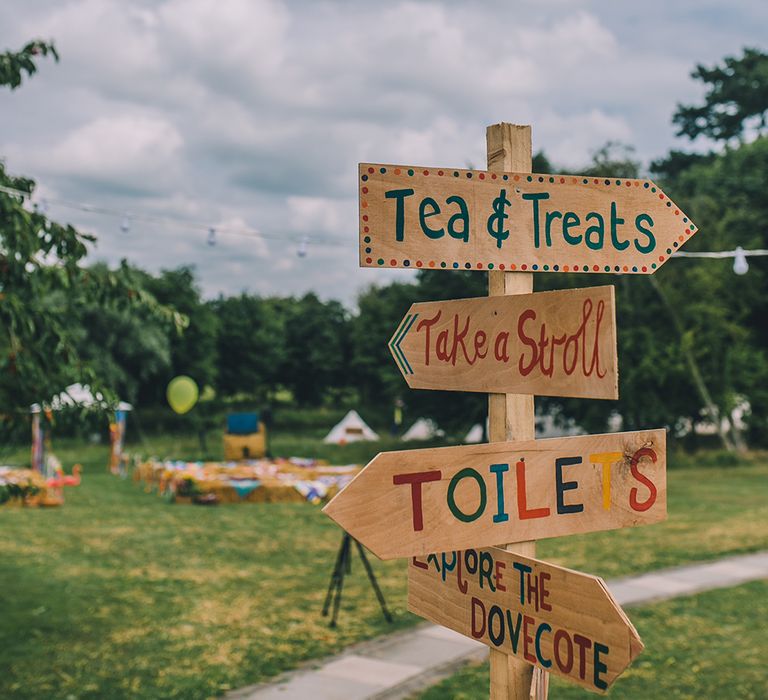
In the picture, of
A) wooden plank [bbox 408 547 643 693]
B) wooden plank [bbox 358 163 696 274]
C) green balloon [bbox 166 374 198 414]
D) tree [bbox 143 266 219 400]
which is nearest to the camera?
wooden plank [bbox 408 547 643 693]

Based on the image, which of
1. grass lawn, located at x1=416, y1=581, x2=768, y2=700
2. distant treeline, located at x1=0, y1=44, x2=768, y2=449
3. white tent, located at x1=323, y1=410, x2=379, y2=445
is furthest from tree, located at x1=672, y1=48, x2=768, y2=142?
grass lawn, located at x1=416, y1=581, x2=768, y2=700

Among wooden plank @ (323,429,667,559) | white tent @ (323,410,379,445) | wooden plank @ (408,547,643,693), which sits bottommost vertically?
white tent @ (323,410,379,445)

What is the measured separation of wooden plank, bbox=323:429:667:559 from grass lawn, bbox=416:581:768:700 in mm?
Answer: 4245

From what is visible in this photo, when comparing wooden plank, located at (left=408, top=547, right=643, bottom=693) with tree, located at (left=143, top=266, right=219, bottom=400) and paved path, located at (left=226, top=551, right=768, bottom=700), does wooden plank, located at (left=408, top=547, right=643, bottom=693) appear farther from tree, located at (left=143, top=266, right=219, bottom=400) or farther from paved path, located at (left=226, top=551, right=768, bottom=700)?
tree, located at (left=143, top=266, right=219, bottom=400)

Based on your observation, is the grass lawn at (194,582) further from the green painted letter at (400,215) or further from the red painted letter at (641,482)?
the red painted letter at (641,482)

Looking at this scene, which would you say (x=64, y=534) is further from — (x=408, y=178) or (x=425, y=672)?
(x=408, y=178)

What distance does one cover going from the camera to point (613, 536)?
12789 millimetres

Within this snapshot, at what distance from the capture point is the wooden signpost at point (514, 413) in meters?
2.31

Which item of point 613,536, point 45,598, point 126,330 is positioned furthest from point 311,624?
point 126,330

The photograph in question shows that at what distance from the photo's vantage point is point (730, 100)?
1483 inches

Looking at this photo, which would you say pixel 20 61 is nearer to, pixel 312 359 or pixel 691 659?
pixel 691 659

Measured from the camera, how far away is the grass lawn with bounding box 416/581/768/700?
6.42 meters

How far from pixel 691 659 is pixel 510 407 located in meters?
5.60

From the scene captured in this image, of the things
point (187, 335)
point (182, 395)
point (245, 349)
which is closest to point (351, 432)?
point (187, 335)
